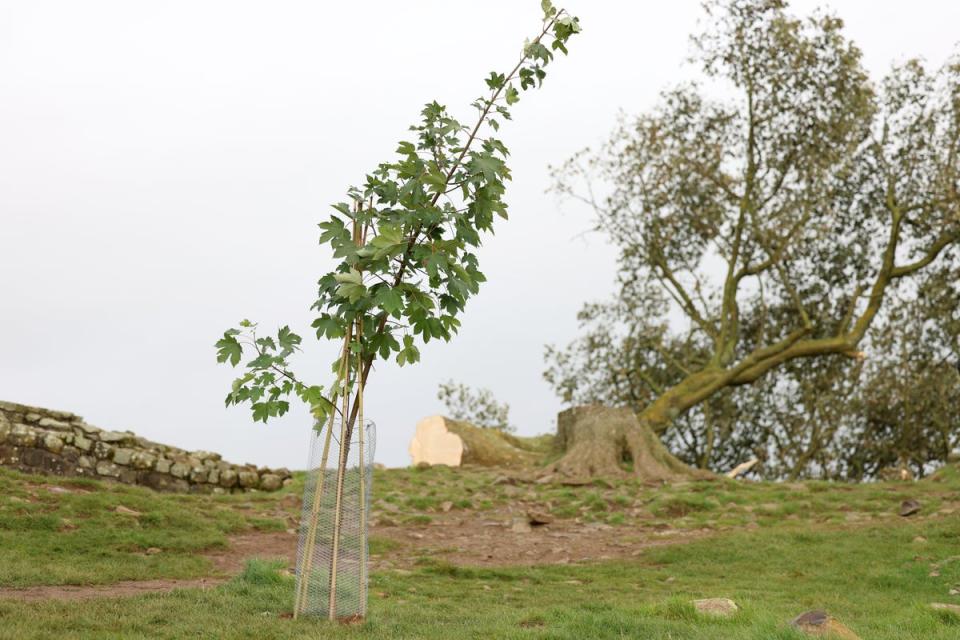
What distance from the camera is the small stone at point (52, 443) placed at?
17828 millimetres

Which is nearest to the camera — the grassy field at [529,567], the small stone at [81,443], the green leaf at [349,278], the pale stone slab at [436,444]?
the green leaf at [349,278]

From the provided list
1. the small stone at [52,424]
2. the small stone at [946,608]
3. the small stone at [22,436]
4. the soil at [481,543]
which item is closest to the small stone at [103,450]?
the small stone at [52,424]

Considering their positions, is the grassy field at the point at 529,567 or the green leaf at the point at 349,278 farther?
the grassy field at the point at 529,567

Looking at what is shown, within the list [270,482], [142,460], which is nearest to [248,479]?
[270,482]

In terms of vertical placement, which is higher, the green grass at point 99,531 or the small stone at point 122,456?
the small stone at point 122,456

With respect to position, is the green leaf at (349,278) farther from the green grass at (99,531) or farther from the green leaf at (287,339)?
the green grass at (99,531)

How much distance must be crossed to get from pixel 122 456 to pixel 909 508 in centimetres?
1583

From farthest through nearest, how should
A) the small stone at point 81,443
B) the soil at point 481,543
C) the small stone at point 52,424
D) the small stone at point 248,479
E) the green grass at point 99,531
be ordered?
1. the small stone at point 248,479
2. the small stone at point 81,443
3. the small stone at point 52,424
4. the soil at point 481,543
5. the green grass at point 99,531

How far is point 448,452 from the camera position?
26.8 metres

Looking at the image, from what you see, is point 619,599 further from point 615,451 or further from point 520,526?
point 615,451

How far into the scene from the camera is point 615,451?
2445 centimetres

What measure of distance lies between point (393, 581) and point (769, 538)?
7.30 meters

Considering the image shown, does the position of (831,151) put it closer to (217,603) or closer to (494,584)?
(494,584)

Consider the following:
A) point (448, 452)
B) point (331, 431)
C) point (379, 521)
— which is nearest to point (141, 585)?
point (331, 431)
